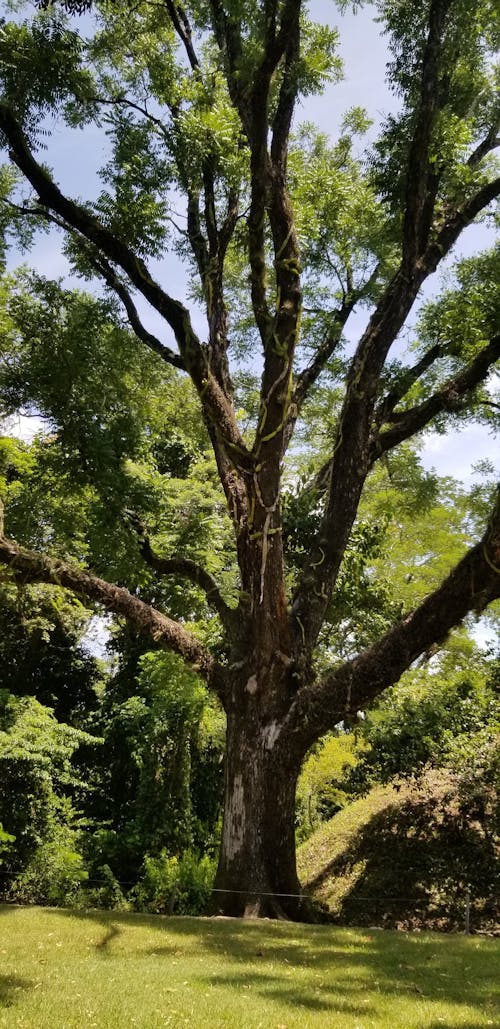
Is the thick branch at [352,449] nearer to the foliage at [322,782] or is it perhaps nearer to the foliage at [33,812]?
the foliage at [33,812]

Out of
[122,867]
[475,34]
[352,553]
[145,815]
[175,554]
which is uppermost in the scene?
[475,34]

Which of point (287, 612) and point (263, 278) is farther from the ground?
point (263, 278)

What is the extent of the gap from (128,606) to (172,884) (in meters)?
5.52

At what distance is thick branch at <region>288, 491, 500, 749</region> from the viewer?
6.06 m

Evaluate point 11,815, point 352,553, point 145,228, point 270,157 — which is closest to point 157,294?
point 145,228

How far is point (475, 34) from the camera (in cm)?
801

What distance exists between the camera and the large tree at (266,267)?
6.98 m

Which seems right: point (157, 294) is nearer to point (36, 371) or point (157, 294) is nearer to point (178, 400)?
point (36, 371)

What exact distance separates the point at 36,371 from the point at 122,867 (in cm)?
965

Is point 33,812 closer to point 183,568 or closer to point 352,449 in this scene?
point 183,568

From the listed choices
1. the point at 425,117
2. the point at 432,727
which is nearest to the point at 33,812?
the point at 432,727

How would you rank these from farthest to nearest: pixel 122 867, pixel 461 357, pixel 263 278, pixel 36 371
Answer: pixel 122 867, pixel 461 357, pixel 36 371, pixel 263 278

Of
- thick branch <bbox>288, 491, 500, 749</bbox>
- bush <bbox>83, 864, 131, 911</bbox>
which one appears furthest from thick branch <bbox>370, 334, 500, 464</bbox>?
bush <bbox>83, 864, 131, 911</bbox>

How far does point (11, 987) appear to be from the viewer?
3.56m
